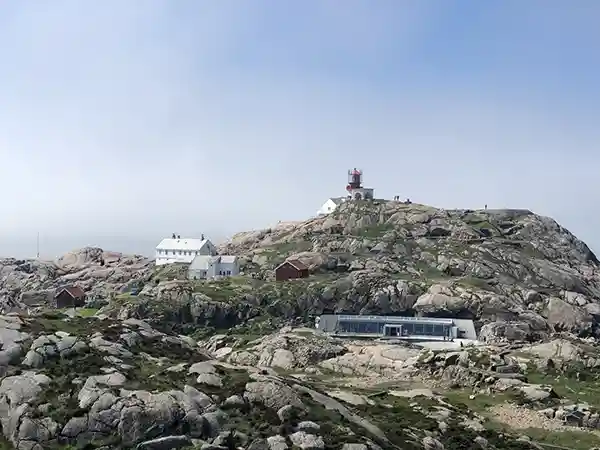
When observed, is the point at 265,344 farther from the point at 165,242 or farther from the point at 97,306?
the point at 165,242

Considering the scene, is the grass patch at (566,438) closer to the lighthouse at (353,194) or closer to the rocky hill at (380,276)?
the rocky hill at (380,276)

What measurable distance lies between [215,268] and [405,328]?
4956cm

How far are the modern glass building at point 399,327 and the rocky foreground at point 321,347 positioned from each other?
152 inches

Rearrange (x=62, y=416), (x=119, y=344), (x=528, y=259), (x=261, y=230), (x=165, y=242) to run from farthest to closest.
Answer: (x=261, y=230) → (x=165, y=242) → (x=528, y=259) → (x=119, y=344) → (x=62, y=416)

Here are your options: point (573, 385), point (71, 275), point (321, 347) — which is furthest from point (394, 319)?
point (71, 275)

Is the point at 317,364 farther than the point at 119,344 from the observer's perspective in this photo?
Yes

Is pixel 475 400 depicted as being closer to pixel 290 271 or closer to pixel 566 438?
pixel 566 438

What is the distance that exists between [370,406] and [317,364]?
3305 cm

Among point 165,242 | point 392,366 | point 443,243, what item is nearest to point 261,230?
point 165,242

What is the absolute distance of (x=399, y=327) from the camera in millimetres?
98000

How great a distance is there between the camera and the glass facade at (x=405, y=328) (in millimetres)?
97938

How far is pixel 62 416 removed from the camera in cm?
3272

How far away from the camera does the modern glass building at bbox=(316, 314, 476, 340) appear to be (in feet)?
320

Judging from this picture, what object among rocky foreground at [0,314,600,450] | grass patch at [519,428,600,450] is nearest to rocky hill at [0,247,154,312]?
rocky foreground at [0,314,600,450]
